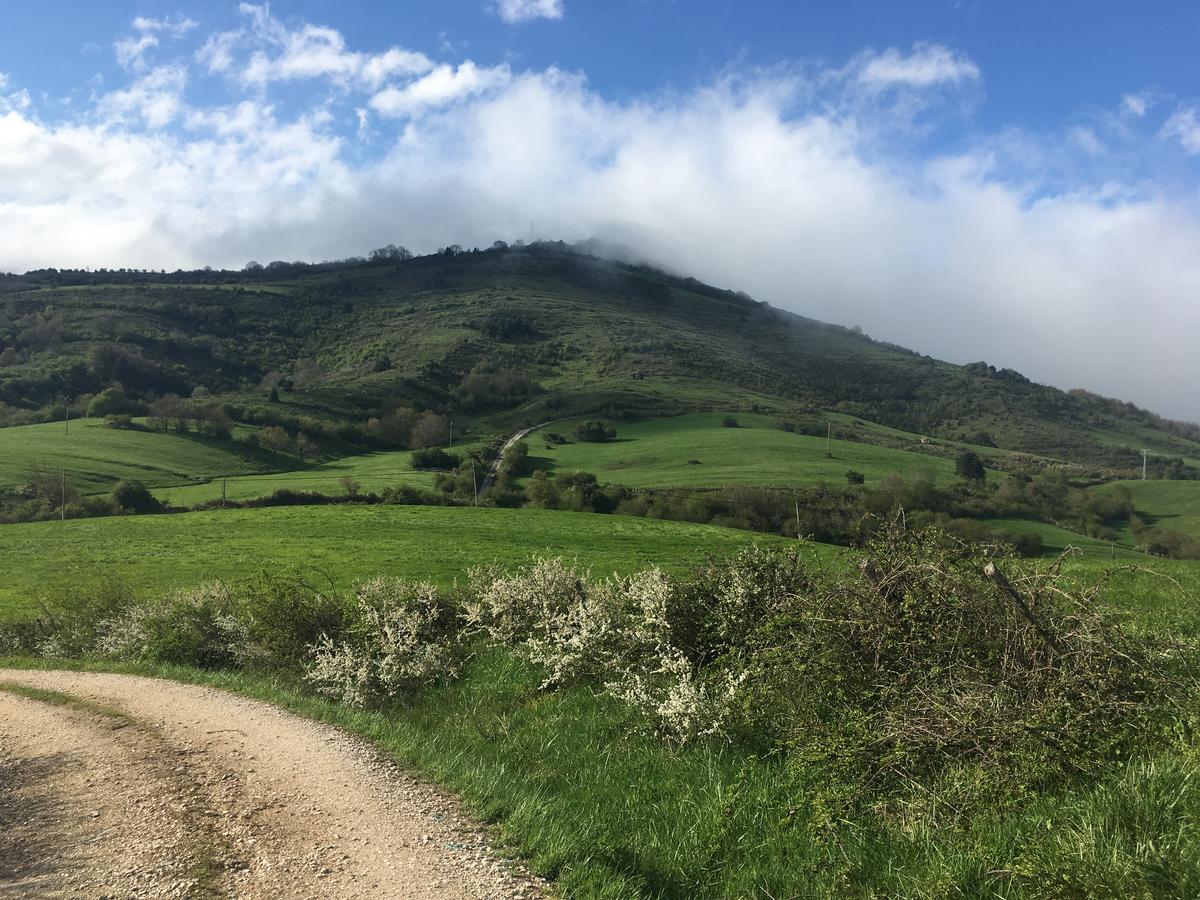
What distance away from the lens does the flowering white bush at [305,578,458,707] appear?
1484 centimetres

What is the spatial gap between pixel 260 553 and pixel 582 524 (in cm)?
1668

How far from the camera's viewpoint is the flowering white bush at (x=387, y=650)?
14836mm

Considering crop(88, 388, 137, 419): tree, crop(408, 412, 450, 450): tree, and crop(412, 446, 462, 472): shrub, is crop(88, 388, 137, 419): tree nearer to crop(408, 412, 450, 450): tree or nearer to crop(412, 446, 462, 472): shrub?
crop(408, 412, 450, 450): tree

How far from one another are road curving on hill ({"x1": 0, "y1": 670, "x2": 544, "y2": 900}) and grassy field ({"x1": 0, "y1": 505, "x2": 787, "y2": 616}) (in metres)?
14.4

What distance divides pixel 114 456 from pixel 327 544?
201 ft

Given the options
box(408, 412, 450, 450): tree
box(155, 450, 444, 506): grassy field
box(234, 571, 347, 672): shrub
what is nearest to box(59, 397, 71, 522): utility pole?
box(155, 450, 444, 506): grassy field

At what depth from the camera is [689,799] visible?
7.84m

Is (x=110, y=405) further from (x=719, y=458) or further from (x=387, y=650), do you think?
(x=387, y=650)

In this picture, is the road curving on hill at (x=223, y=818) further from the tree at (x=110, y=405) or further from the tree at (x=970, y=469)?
the tree at (x=110, y=405)

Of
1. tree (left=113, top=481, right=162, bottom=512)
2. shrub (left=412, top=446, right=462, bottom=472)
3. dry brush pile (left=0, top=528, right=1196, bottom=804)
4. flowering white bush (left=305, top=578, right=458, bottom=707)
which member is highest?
dry brush pile (left=0, top=528, right=1196, bottom=804)

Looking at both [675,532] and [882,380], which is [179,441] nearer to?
[675,532]

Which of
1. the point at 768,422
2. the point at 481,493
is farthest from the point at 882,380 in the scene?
the point at 481,493

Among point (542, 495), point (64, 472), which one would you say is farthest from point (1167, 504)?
point (64, 472)

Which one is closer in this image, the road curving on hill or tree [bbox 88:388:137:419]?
the road curving on hill
